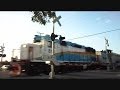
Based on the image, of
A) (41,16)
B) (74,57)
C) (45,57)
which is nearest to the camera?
(41,16)

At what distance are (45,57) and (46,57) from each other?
0.11m

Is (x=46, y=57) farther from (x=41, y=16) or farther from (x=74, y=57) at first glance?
(x=41, y=16)

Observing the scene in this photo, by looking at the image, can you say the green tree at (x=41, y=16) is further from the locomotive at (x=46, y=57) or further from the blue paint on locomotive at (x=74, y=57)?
the blue paint on locomotive at (x=74, y=57)

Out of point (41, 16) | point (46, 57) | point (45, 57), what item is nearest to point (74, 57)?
point (46, 57)

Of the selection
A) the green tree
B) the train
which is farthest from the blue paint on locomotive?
the green tree

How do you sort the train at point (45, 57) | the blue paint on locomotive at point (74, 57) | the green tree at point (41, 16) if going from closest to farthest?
1. the green tree at point (41, 16)
2. the train at point (45, 57)
3. the blue paint on locomotive at point (74, 57)

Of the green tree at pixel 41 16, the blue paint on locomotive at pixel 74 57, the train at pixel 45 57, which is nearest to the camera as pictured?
the green tree at pixel 41 16

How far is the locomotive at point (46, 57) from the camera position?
16.2m

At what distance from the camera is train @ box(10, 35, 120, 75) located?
1614cm

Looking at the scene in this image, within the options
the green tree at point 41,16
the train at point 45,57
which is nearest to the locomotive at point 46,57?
the train at point 45,57

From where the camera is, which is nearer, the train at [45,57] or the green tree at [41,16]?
the green tree at [41,16]

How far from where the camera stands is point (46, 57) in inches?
690

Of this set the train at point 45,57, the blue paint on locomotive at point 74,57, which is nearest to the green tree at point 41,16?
the train at point 45,57
